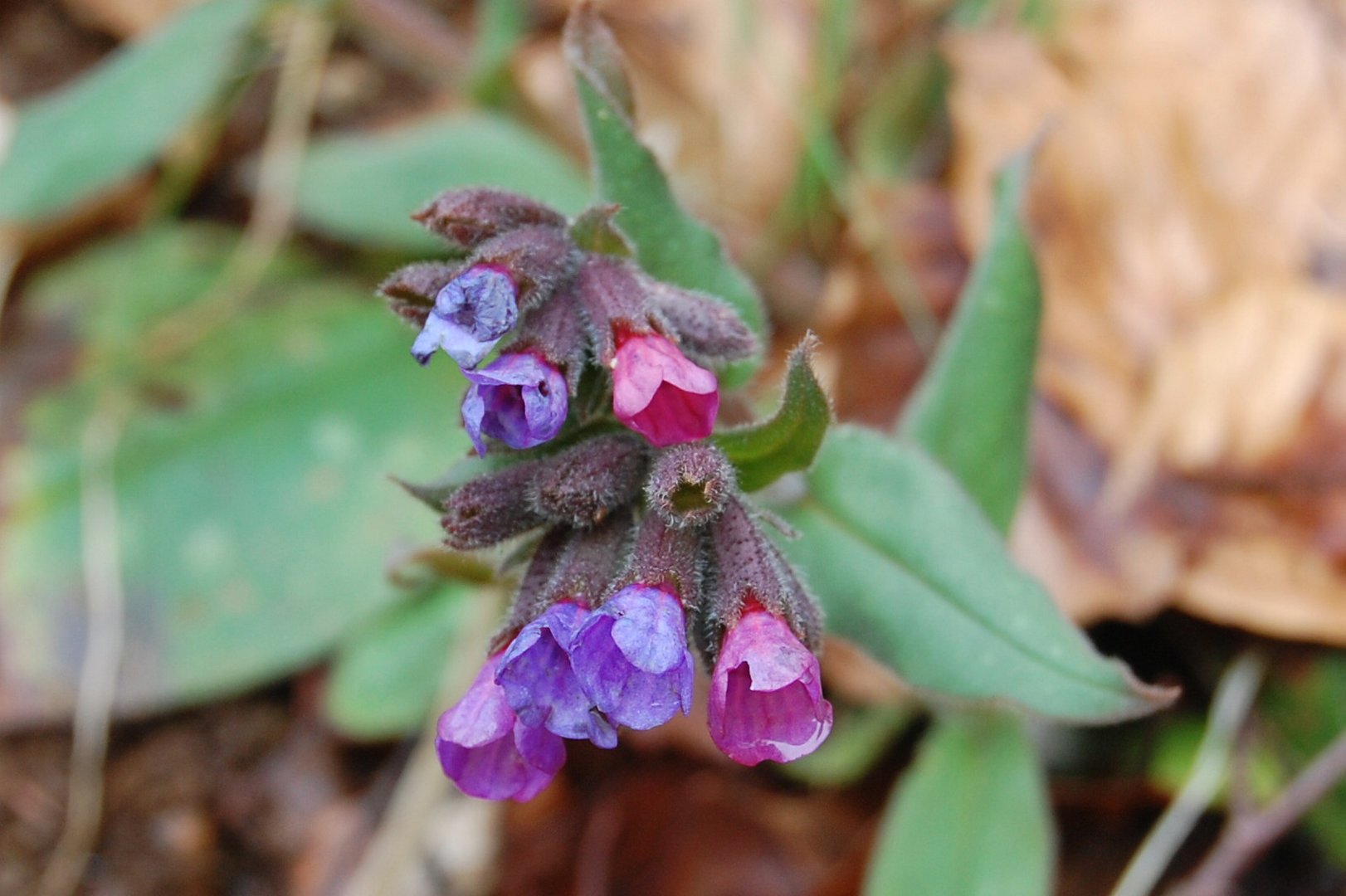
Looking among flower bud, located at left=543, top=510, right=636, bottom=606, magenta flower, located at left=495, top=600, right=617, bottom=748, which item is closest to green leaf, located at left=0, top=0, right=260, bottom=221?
flower bud, located at left=543, top=510, right=636, bottom=606

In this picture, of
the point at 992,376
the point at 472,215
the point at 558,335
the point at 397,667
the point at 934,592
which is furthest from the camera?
the point at 397,667

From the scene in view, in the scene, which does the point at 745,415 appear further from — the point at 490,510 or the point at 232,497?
the point at 232,497

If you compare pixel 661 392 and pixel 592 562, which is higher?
pixel 661 392

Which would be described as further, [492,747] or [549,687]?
[492,747]

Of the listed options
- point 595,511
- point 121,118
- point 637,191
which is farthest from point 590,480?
point 121,118

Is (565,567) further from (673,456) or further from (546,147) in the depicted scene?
(546,147)

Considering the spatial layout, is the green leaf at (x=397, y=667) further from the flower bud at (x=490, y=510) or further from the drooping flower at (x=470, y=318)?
the drooping flower at (x=470, y=318)
